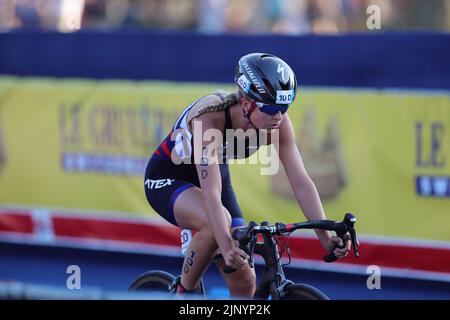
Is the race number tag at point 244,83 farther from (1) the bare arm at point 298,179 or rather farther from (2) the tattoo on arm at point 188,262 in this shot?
(2) the tattoo on arm at point 188,262

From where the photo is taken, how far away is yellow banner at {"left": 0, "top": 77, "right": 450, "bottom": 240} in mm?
7891

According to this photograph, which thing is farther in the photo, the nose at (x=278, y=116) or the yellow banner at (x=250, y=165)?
the yellow banner at (x=250, y=165)

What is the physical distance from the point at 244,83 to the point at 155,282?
174 cm

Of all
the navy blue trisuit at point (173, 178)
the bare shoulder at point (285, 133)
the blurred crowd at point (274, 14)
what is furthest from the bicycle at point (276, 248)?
the blurred crowd at point (274, 14)

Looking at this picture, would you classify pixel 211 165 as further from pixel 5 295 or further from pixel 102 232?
pixel 102 232

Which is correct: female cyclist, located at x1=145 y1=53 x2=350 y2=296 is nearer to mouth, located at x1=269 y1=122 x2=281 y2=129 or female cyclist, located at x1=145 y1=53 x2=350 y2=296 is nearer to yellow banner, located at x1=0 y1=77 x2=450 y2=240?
mouth, located at x1=269 y1=122 x2=281 y2=129

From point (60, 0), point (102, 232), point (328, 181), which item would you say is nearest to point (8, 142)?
point (102, 232)

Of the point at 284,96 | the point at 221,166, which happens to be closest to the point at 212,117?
the point at 284,96

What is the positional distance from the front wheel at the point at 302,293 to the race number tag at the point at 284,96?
1111 millimetres

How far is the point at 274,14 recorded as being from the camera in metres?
13.9

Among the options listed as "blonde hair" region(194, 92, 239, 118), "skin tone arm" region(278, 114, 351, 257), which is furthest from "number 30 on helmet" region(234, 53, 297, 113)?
"skin tone arm" region(278, 114, 351, 257)

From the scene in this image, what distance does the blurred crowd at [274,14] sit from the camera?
1359 cm

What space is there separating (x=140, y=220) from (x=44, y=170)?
4.30 feet

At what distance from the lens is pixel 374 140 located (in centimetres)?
812
